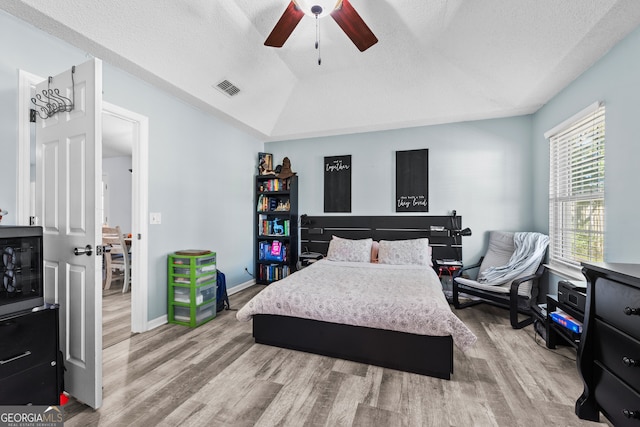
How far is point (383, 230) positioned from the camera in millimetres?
4371

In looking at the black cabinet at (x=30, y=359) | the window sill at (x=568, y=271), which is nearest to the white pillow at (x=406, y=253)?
the window sill at (x=568, y=271)

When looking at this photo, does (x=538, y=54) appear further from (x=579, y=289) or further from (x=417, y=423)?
(x=417, y=423)

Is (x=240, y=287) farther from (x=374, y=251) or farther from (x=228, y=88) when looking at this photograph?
(x=228, y=88)

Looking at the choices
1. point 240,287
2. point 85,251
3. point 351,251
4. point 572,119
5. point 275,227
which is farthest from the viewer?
point 275,227

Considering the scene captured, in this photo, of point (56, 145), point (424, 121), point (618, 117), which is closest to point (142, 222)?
point (56, 145)

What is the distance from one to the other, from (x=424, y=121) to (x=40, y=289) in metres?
4.31

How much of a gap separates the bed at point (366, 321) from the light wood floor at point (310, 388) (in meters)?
0.09

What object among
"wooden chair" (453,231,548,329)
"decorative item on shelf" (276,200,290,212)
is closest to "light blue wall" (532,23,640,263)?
"wooden chair" (453,231,548,329)

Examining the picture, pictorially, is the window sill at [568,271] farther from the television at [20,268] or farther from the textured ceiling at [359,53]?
the television at [20,268]

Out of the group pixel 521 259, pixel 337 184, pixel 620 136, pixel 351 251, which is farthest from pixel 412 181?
pixel 620 136

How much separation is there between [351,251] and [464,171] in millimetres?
2050

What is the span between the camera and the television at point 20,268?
141 centimetres

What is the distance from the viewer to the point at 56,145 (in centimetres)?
183

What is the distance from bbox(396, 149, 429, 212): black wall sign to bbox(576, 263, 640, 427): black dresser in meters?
2.74
